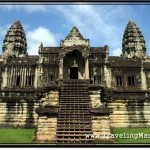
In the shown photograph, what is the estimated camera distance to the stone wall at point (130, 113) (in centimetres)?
2411

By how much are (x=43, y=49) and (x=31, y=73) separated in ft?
17.3

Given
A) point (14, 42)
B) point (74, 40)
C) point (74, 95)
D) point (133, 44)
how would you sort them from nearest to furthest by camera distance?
point (74, 95)
point (74, 40)
point (14, 42)
point (133, 44)

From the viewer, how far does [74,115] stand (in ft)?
61.7

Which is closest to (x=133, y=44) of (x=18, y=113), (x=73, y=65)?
(x=73, y=65)

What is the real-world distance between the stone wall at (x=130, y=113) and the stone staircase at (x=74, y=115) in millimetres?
3600

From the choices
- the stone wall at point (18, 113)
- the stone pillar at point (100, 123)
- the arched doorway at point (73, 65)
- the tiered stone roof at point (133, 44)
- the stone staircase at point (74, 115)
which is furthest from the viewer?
the tiered stone roof at point (133, 44)

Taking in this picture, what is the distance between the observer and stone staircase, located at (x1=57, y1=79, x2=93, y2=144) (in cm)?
1667

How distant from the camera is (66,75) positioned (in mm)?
31156

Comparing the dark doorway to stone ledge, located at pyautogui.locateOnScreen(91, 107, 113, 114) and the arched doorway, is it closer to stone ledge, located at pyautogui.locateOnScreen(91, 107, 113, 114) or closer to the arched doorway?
the arched doorway

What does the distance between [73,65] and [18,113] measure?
9459mm

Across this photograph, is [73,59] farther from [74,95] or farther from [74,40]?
[74,95]

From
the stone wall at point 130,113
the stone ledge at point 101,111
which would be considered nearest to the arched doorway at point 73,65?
the stone wall at point 130,113

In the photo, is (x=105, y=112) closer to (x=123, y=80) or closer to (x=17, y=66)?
(x=123, y=80)

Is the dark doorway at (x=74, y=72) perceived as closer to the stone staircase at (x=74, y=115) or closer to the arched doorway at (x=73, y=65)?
the arched doorway at (x=73, y=65)
